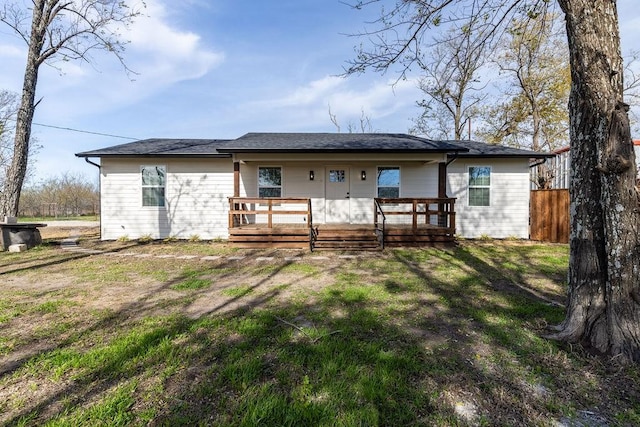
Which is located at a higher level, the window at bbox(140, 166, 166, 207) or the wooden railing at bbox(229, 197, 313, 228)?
the window at bbox(140, 166, 166, 207)

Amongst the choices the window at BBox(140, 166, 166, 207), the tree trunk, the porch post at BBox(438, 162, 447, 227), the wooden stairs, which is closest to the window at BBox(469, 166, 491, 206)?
the porch post at BBox(438, 162, 447, 227)

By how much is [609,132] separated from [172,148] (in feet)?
34.9

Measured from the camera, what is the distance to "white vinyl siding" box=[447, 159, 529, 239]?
9594mm

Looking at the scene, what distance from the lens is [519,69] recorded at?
48.8 feet

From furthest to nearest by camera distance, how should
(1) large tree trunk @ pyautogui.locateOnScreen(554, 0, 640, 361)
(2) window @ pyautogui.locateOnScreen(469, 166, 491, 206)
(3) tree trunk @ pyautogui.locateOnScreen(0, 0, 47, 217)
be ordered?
1. (2) window @ pyautogui.locateOnScreen(469, 166, 491, 206)
2. (3) tree trunk @ pyautogui.locateOnScreen(0, 0, 47, 217)
3. (1) large tree trunk @ pyautogui.locateOnScreen(554, 0, 640, 361)

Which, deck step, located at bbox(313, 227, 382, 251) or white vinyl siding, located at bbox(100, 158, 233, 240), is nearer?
deck step, located at bbox(313, 227, 382, 251)

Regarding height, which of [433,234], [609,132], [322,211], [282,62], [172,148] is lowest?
[433,234]

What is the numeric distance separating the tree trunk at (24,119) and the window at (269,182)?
6.69 meters

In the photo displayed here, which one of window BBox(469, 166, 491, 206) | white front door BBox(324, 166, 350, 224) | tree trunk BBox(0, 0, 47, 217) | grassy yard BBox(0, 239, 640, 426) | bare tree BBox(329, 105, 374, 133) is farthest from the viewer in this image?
bare tree BBox(329, 105, 374, 133)

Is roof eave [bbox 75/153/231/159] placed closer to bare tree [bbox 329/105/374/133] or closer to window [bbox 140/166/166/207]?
window [bbox 140/166/166/207]

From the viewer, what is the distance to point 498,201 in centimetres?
968

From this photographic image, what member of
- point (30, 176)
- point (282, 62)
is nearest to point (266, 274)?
point (282, 62)

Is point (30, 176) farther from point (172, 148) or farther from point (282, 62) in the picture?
point (282, 62)

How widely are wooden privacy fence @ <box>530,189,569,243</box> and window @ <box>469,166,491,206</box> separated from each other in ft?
4.38
